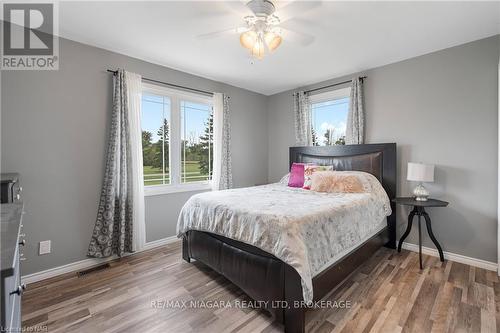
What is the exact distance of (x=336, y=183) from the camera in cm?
288

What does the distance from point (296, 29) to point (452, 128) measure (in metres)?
2.20

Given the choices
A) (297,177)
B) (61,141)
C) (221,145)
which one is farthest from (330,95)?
(61,141)

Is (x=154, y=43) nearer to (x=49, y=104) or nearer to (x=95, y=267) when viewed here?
(x=49, y=104)

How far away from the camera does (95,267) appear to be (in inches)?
102

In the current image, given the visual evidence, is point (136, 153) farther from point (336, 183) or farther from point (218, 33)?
point (336, 183)

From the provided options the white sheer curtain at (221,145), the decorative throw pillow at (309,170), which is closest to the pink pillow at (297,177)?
the decorative throw pillow at (309,170)

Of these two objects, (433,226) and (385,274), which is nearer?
(385,274)

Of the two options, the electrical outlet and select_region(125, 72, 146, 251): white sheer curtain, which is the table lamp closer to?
select_region(125, 72, 146, 251): white sheer curtain

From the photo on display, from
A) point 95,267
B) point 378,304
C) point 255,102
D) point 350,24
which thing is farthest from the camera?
point 255,102

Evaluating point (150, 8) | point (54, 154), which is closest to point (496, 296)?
point (150, 8)

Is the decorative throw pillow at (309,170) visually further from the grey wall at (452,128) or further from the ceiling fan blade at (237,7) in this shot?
the ceiling fan blade at (237,7)

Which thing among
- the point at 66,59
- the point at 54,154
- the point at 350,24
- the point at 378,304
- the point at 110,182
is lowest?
the point at 378,304

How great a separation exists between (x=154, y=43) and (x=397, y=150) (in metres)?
3.41

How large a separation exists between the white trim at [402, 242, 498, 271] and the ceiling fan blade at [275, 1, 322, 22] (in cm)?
312
